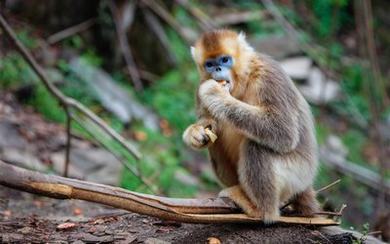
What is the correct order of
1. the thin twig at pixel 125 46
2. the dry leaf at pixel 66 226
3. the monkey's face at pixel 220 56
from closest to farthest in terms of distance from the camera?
1. the dry leaf at pixel 66 226
2. the monkey's face at pixel 220 56
3. the thin twig at pixel 125 46

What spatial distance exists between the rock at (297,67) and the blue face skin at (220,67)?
828cm

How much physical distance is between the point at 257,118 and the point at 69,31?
610cm

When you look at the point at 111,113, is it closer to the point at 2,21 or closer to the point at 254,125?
the point at 2,21

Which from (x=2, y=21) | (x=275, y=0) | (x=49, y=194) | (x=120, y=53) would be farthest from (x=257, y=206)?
(x=275, y=0)

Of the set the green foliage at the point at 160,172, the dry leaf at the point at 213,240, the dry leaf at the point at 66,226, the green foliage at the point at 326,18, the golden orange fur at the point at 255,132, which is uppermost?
the green foliage at the point at 326,18

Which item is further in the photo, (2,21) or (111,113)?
(111,113)

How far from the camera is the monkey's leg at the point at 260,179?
4.12 meters

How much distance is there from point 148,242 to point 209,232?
0.45 m

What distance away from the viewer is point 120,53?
424 inches

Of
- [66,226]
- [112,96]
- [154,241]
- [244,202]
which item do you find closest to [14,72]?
[112,96]

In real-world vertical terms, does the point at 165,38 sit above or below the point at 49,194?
above

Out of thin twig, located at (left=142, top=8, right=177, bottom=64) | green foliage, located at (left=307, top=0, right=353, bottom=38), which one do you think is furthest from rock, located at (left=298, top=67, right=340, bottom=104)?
thin twig, located at (left=142, top=8, right=177, bottom=64)

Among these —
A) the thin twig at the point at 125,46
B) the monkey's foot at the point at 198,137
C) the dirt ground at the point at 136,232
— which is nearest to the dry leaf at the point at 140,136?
the thin twig at the point at 125,46

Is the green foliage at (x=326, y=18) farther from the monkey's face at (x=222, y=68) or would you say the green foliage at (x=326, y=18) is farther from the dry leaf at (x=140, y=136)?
the monkey's face at (x=222, y=68)
